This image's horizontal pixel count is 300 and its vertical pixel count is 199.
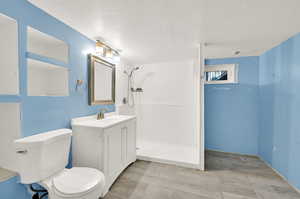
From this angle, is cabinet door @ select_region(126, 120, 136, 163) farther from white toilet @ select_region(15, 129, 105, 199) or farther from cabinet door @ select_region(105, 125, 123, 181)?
white toilet @ select_region(15, 129, 105, 199)

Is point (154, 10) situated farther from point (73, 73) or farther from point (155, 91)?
point (155, 91)

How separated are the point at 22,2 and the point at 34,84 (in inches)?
32.7

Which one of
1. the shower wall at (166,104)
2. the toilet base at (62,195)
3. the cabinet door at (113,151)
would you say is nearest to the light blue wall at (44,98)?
the toilet base at (62,195)

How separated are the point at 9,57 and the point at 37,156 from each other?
93 centimetres

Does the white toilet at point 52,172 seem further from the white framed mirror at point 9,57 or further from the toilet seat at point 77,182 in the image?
the white framed mirror at point 9,57

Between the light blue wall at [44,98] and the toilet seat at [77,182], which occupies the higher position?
the light blue wall at [44,98]

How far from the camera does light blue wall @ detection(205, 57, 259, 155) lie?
2656 millimetres

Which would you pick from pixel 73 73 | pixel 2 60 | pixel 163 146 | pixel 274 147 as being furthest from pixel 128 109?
pixel 274 147

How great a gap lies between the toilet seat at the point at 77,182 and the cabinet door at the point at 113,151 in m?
0.30

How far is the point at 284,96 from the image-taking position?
1931 mm

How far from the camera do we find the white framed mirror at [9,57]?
1135mm

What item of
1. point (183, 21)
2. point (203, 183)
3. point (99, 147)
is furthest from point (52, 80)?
point (203, 183)

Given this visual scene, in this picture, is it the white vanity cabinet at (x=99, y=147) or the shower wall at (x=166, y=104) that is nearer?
the white vanity cabinet at (x=99, y=147)

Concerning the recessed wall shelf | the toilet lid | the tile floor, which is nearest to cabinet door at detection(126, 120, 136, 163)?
the tile floor
